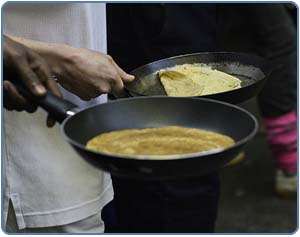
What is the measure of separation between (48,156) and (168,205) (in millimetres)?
719

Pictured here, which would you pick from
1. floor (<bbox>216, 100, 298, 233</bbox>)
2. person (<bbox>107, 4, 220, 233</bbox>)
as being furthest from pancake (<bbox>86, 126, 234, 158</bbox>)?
floor (<bbox>216, 100, 298, 233</bbox>)

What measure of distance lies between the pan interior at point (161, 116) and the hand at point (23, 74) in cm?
8

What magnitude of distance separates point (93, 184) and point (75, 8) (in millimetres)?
374

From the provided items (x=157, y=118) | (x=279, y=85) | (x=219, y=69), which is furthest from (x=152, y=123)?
(x=279, y=85)

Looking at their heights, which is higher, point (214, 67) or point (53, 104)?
point (53, 104)

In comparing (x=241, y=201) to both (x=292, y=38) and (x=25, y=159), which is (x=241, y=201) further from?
(x=25, y=159)

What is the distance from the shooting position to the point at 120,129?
1.34m

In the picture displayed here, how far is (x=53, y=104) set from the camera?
1.27 m

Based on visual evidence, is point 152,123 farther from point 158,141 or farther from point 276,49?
point 276,49

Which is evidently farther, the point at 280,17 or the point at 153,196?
the point at 280,17

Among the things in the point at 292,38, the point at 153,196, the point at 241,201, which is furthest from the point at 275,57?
the point at 153,196

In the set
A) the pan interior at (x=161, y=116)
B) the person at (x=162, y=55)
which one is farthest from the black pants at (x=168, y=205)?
the pan interior at (x=161, y=116)

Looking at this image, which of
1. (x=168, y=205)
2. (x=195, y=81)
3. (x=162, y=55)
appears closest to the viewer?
(x=195, y=81)

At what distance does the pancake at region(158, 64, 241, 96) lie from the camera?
158 centimetres
